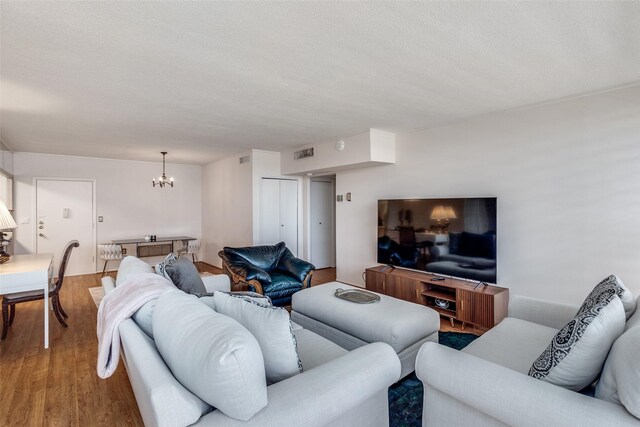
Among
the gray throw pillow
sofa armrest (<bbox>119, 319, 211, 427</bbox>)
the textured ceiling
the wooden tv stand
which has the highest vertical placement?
the textured ceiling

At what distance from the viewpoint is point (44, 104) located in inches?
127

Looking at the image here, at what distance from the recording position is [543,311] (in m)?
2.43

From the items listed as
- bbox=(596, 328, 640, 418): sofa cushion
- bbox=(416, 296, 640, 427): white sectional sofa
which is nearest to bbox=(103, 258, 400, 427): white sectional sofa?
bbox=(416, 296, 640, 427): white sectional sofa

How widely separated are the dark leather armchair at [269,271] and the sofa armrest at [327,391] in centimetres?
248

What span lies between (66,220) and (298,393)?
22.6 ft

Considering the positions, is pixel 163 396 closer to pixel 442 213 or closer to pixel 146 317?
pixel 146 317

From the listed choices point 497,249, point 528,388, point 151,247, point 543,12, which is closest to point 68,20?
point 543,12

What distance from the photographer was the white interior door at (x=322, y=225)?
6.89m

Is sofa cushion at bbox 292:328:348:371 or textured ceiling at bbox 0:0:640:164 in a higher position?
textured ceiling at bbox 0:0:640:164

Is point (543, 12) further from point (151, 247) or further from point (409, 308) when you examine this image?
point (151, 247)

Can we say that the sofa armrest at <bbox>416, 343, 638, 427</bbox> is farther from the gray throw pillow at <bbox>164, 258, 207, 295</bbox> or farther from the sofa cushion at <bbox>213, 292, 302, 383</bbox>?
the gray throw pillow at <bbox>164, 258, 207, 295</bbox>

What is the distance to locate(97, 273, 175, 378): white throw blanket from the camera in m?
1.78

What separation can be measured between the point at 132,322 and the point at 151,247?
5635mm

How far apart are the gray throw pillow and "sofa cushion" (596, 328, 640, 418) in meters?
2.45
